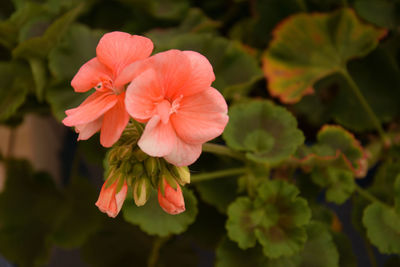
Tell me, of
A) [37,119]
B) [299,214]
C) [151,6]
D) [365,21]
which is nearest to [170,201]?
[299,214]

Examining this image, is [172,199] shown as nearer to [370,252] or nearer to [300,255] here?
[300,255]

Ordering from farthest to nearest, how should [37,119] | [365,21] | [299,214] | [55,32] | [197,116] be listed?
[37,119] → [365,21] → [55,32] → [299,214] → [197,116]

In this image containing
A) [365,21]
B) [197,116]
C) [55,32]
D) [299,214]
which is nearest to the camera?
[197,116]

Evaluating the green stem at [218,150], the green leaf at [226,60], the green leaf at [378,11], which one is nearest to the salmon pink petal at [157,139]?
the green stem at [218,150]

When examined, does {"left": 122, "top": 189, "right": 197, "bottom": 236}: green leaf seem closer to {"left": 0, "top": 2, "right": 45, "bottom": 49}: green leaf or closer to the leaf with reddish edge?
the leaf with reddish edge

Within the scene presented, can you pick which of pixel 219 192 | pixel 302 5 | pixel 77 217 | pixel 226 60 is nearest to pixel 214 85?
pixel 226 60

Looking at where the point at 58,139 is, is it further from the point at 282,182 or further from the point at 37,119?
the point at 282,182
